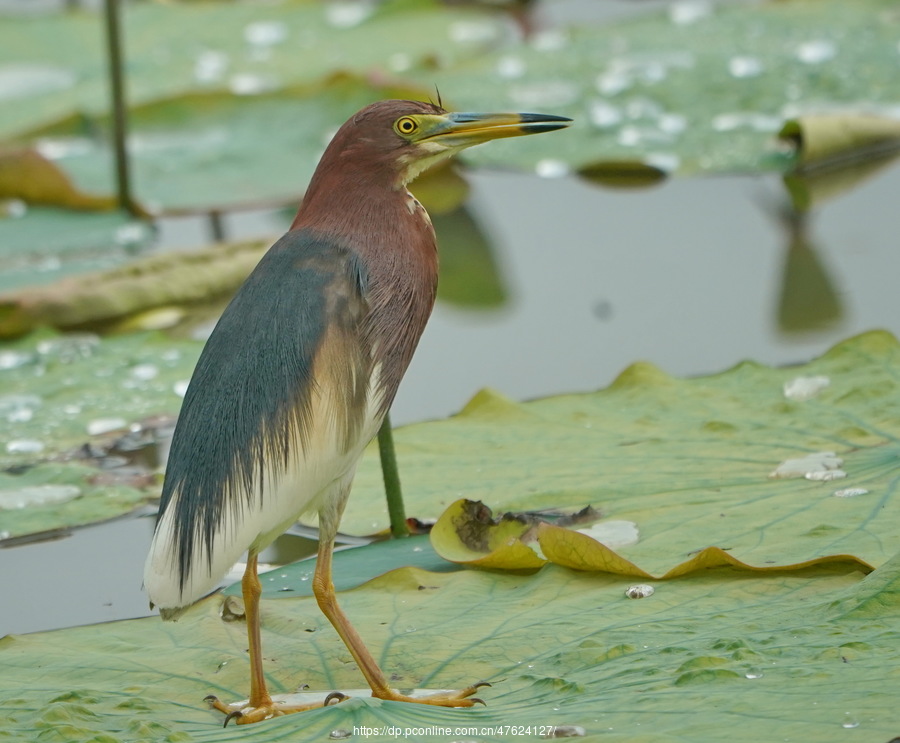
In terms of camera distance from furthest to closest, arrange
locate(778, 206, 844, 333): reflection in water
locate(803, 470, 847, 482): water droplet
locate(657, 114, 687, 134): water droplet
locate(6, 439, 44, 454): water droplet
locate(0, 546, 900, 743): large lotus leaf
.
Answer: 1. locate(657, 114, 687, 134): water droplet
2. locate(778, 206, 844, 333): reflection in water
3. locate(6, 439, 44, 454): water droplet
4. locate(803, 470, 847, 482): water droplet
5. locate(0, 546, 900, 743): large lotus leaf

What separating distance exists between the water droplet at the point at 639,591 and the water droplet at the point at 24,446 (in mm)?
1574

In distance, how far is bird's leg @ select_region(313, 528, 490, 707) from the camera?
6.56 feet

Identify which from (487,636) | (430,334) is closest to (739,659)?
(487,636)

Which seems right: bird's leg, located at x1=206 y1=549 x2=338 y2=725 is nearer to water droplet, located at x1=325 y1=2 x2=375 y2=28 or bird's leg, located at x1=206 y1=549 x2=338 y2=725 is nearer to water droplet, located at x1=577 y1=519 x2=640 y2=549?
water droplet, located at x1=577 y1=519 x2=640 y2=549

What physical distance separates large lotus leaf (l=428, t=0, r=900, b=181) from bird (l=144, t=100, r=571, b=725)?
2624 mm

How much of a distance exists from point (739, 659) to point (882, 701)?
9.8 inches

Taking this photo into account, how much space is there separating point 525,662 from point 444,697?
0.16 m

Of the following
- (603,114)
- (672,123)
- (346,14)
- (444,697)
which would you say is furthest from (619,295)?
(346,14)

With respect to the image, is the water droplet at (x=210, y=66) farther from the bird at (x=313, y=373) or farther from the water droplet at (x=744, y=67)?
the bird at (x=313, y=373)

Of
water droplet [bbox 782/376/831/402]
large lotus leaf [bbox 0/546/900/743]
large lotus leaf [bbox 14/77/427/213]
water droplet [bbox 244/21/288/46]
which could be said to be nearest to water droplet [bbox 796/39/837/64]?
large lotus leaf [bbox 14/77/427/213]

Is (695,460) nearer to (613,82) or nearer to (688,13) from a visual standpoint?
(613,82)

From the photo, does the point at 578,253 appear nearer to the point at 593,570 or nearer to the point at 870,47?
the point at 870,47

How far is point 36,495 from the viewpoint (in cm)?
303

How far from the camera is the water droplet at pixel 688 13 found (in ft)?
20.5
